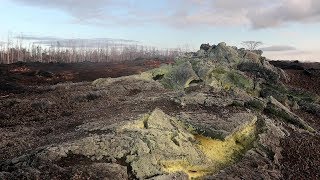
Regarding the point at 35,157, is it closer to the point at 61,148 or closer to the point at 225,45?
the point at 61,148

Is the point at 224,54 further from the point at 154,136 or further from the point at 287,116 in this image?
the point at 154,136

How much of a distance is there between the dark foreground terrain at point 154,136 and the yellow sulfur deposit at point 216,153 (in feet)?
0.12

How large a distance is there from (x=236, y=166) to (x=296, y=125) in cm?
842

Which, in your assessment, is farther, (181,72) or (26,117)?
(181,72)

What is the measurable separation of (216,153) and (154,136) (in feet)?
8.25

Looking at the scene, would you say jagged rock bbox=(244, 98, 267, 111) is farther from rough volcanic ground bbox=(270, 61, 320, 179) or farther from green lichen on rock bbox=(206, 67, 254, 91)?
green lichen on rock bbox=(206, 67, 254, 91)

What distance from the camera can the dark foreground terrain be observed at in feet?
38.5

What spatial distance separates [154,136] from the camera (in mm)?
13375

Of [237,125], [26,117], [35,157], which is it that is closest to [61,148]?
[35,157]

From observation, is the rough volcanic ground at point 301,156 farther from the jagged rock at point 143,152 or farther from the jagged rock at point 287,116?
the jagged rock at point 143,152

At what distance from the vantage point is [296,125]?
20.4m

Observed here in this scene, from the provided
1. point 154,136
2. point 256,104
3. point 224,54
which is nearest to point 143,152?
point 154,136

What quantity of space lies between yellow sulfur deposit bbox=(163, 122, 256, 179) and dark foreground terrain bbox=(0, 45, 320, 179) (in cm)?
4

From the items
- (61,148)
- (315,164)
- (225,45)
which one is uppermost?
(225,45)
